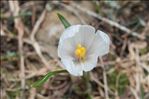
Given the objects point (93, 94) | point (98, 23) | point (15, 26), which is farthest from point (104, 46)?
point (15, 26)

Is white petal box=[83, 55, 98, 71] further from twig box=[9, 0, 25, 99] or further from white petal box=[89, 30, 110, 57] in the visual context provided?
twig box=[9, 0, 25, 99]

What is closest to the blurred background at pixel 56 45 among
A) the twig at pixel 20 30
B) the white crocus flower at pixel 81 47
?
the twig at pixel 20 30

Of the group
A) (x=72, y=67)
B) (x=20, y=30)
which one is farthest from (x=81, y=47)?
(x=20, y=30)

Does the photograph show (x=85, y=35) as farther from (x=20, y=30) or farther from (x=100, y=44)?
(x=20, y=30)

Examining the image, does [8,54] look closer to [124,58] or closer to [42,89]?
[42,89]

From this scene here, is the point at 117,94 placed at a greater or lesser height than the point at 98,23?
lesser

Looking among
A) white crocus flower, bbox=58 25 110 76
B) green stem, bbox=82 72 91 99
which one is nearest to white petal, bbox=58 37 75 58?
white crocus flower, bbox=58 25 110 76

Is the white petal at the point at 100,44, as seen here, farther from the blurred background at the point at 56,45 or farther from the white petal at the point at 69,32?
the blurred background at the point at 56,45
